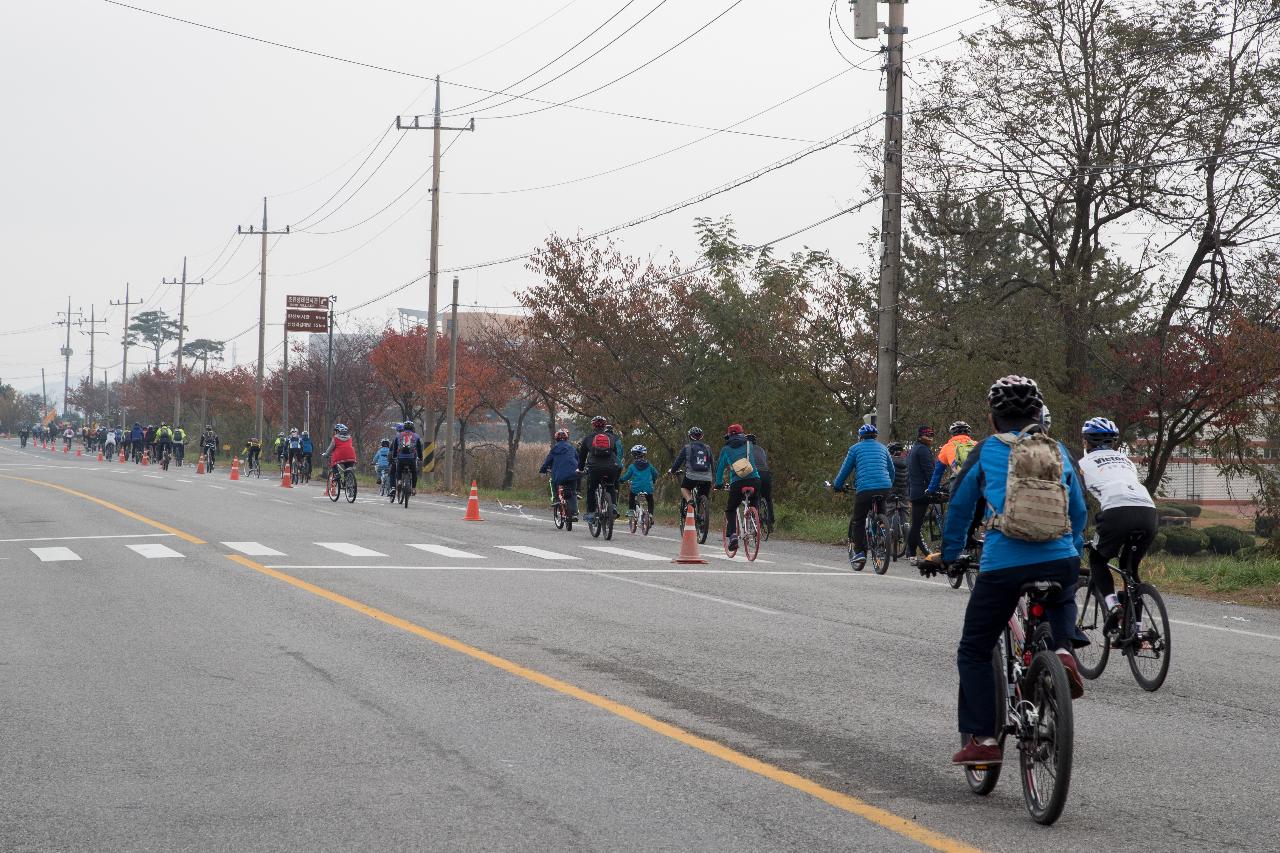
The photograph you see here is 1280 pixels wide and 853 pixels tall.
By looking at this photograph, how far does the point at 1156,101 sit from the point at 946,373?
7285mm

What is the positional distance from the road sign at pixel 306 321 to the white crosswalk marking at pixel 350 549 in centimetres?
5409

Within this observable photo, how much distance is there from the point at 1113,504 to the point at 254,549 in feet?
43.3

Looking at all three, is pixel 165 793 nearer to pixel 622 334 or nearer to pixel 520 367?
pixel 622 334

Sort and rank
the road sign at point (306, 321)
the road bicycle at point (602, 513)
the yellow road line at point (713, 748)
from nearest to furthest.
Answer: the yellow road line at point (713, 748) → the road bicycle at point (602, 513) → the road sign at point (306, 321)

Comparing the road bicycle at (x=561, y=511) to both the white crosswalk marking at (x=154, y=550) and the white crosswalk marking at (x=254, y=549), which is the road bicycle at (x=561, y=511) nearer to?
the white crosswalk marking at (x=254, y=549)

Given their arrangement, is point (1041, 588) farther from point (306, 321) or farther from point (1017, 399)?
point (306, 321)

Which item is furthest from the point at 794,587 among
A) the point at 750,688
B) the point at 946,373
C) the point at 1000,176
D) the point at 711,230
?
the point at 711,230

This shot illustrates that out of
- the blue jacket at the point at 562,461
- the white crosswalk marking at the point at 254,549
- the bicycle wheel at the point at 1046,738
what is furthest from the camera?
the blue jacket at the point at 562,461

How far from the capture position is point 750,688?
9211 mm

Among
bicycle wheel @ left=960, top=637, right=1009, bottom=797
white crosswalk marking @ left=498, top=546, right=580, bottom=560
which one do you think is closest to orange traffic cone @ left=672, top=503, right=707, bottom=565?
white crosswalk marking @ left=498, top=546, right=580, bottom=560

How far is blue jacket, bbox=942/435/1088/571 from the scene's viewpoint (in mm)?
5992

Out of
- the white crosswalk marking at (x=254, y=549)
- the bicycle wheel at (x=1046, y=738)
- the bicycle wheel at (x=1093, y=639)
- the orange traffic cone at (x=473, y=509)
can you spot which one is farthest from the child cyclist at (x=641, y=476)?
the bicycle wheel at (x=1046, y=738)

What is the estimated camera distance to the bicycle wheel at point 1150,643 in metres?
9.72

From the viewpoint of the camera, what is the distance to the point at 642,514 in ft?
83.2
